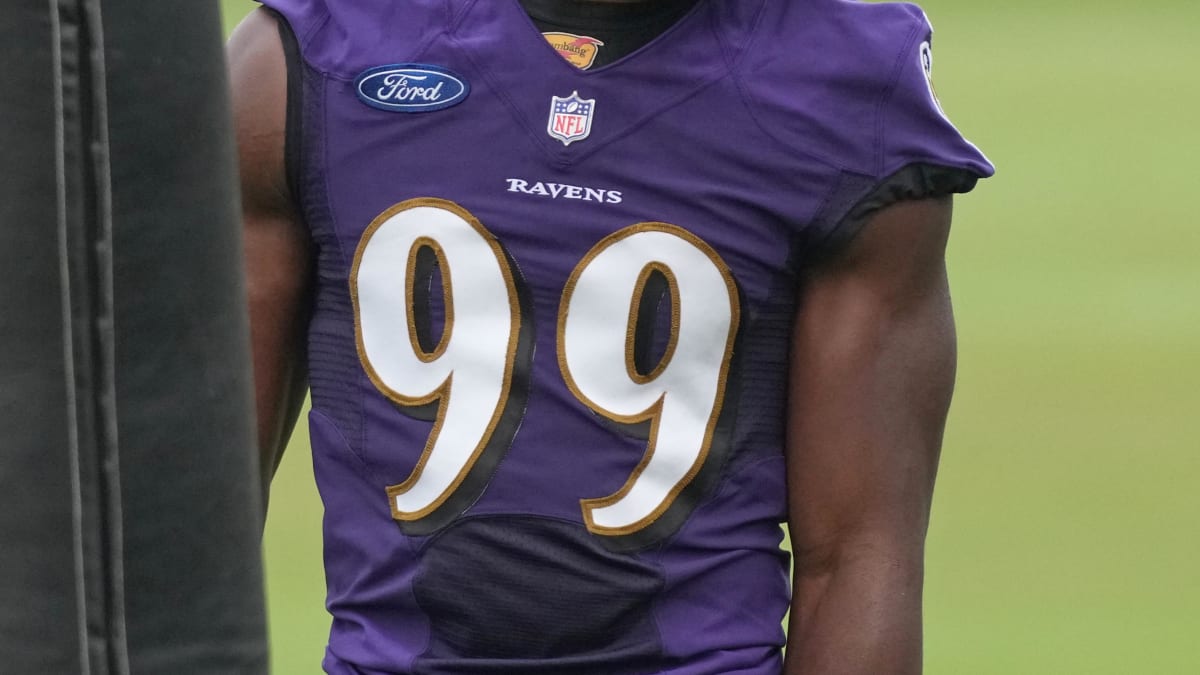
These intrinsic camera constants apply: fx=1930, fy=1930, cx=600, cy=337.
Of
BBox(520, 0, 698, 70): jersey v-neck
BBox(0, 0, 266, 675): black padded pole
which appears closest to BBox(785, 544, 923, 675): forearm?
BBox(520, 0, 698, 70): jersey v-neck

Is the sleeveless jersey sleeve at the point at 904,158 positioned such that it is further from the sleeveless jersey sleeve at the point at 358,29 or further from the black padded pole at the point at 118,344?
the black padded pole at the point at 118,344

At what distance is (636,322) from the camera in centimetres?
119

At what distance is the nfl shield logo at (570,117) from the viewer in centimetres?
120

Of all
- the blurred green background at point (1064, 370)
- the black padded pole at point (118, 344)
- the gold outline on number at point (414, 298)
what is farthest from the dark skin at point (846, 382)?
the blurred green background at point (1064, 370)

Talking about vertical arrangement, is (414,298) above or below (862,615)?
above

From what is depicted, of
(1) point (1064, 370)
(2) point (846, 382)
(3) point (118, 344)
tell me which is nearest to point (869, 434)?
(2) point (846, 382)

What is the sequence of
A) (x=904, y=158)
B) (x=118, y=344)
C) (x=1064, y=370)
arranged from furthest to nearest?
(x=1064, y=370) < (x=904, y=158) < (x=118, y=344)

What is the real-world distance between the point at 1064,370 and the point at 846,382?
9.59 feet

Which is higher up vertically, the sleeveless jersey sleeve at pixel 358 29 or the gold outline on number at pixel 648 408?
the sleeveless jersey sleeve at pixel 358 29

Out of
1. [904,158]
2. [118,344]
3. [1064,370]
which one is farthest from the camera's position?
[1064,370]

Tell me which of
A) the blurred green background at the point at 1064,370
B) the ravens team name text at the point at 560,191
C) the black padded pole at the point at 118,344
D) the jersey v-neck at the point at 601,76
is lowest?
the blurred green background at the point at 1064,370

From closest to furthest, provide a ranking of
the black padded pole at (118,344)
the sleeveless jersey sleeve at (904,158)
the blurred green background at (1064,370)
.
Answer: the black padded pole at (118,344) → the sleeveless jersey sleeve at (904,158) → the blurred green background at (1064,370)

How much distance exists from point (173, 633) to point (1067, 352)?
3765mm

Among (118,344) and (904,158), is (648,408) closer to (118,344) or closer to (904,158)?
(904,158)
